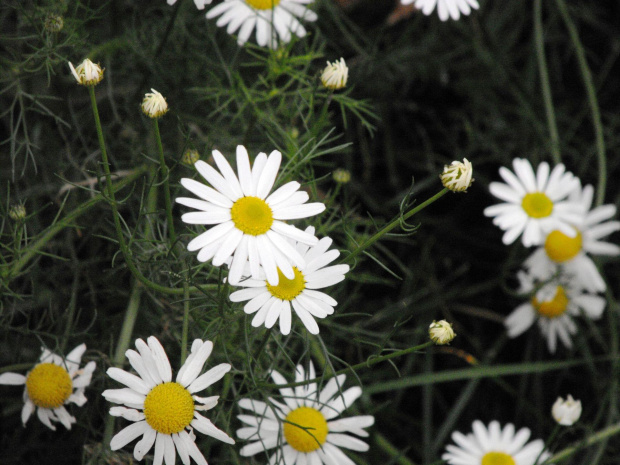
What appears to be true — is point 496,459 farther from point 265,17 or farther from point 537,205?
point 265,17

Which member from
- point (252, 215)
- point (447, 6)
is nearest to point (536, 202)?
point (447, 6)

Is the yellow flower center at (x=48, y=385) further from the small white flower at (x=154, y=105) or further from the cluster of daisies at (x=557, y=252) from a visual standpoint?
the cluster of daisies at (x=557, y=252)

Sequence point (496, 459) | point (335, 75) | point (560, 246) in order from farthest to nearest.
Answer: point (560, 246), point (496, 459), point (335, 75)

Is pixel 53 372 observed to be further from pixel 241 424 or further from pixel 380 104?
pixel 380 104

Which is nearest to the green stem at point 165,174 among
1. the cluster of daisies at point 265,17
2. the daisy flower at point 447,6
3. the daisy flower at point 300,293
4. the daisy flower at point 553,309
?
the daisy flower at point 300,293

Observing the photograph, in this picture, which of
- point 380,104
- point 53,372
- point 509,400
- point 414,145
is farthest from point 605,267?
Result: point 53,372

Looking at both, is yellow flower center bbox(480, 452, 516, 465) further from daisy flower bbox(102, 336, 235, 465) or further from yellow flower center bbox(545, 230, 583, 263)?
daisy flower bbox(102, 336, 235, 465)
